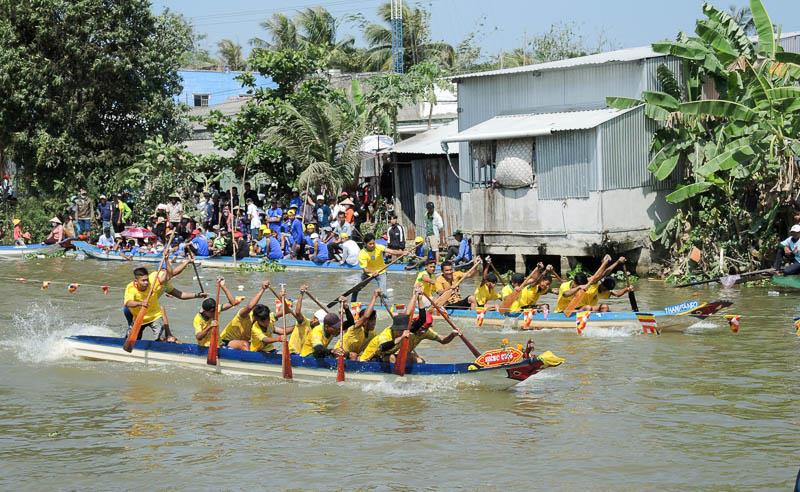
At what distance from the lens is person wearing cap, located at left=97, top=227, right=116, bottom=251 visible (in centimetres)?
Answer: 2759

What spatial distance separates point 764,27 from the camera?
19156 millimetres

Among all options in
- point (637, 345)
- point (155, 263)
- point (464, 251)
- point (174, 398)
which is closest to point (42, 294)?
point (155, 263)

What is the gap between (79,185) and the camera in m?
31.2

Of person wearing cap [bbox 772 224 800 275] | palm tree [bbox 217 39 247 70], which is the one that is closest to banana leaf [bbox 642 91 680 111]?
person wearing cap [bbox 772 224 800 275]

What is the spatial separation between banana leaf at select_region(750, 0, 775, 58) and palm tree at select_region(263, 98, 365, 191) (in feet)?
35.1

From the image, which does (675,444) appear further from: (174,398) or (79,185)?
(79,185)

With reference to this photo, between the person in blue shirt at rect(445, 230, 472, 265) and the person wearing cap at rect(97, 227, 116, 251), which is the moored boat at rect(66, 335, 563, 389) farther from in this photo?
the person wearing cap at rect(97, 227, 116, 251)

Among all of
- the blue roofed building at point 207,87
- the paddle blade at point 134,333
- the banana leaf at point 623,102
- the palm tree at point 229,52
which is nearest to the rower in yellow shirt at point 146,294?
the paddle blade at point 134,333

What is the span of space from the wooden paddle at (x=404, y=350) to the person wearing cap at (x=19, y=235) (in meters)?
20.1

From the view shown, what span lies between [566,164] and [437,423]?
34.1 ft

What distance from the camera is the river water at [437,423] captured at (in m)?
9.77

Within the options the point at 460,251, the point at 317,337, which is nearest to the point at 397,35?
the point at 460,251

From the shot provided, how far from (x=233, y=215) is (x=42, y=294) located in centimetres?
604

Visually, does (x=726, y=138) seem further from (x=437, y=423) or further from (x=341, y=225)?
(x=437, y=423)
